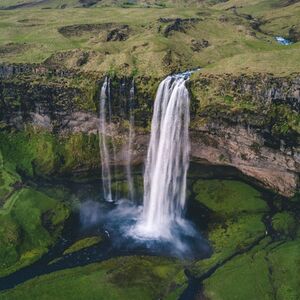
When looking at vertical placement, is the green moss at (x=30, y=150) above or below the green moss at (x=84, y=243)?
above

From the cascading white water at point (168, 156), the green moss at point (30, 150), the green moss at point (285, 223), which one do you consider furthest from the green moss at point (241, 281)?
the green moss at point (30, 150)

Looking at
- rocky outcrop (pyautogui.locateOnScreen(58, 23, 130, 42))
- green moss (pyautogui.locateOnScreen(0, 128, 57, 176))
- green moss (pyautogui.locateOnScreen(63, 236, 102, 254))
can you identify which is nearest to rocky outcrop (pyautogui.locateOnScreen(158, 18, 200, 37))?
rocky outcrop (pyautogui.locateOnScreen(58, 23, 130, 42))

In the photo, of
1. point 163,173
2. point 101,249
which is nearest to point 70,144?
point 163,173

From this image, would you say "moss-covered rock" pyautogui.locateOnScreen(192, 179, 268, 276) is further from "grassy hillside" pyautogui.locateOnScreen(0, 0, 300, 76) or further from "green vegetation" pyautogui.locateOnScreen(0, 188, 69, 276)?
"green vegetation" pyautogui.locateOnScreen(0, 188, 69, 276)

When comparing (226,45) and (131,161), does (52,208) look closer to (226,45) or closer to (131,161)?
(131,161)

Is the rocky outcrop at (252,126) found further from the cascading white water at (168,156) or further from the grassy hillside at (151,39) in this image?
the grassy hillside at (151,39)

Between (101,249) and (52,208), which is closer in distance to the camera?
(101,249)
